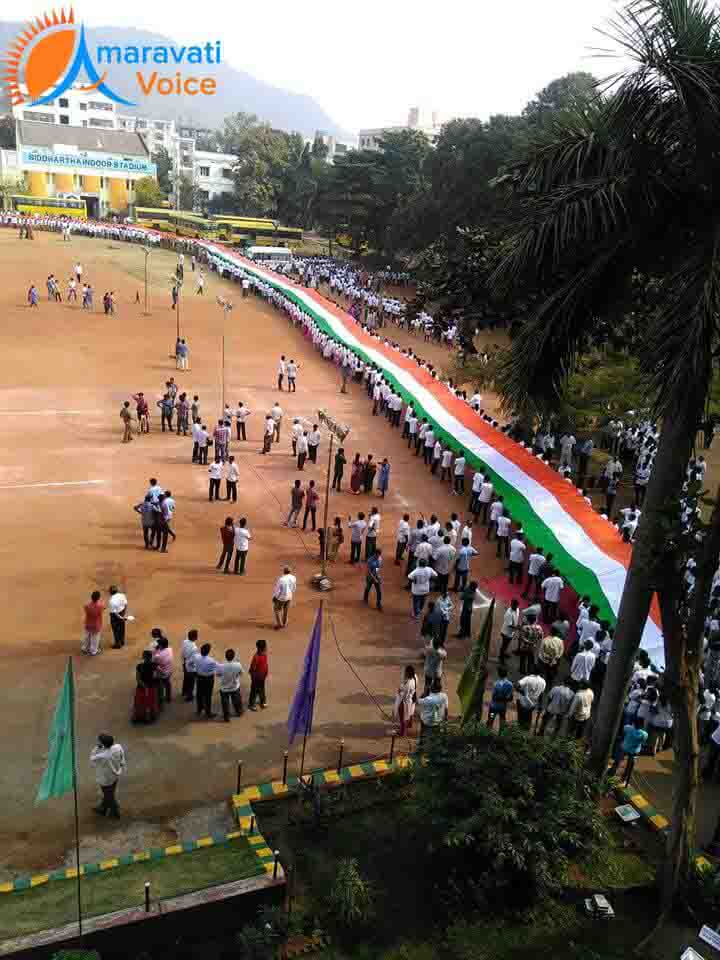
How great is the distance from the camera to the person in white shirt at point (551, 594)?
13.0 meters

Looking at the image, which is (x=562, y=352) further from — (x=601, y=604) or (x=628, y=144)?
(x=601, y=604)

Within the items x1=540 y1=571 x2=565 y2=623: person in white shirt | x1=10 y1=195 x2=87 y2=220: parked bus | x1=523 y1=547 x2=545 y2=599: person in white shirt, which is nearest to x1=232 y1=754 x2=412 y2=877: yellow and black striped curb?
x1=540 y1=571 x2=565 y2=623: person in white shirt

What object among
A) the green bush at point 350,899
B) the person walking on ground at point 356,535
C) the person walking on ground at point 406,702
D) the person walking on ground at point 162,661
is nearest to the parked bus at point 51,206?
the person walking on ground at point 356,535

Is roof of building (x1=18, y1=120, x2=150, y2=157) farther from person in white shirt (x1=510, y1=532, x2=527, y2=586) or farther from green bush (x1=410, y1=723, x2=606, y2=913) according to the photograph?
green bush (x1=410, y1=723, x2=606, y2=913)

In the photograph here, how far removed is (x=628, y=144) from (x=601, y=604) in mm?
7502

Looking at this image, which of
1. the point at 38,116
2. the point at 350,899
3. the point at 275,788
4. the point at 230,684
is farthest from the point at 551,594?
the point at 38,116

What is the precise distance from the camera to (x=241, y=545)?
561 inches

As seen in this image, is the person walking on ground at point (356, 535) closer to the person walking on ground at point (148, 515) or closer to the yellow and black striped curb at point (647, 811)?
the person walking on ground at point (148, 515)

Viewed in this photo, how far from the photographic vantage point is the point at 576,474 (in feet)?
68.4

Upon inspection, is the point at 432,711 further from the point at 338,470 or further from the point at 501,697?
the point at 338,470

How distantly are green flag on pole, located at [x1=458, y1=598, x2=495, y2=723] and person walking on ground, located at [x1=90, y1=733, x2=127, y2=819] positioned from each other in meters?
3.76

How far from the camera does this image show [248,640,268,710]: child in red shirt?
10383 mm

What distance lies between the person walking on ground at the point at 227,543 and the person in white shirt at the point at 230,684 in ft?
13.5

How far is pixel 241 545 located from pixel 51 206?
67.5m
